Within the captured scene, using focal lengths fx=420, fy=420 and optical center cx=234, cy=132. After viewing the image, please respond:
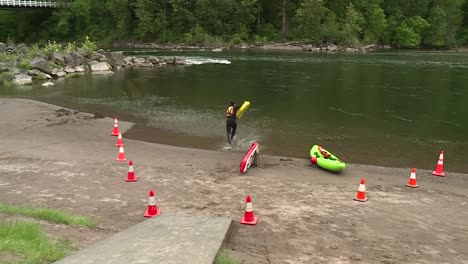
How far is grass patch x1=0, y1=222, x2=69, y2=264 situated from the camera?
17.0 feet

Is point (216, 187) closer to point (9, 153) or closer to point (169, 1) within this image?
point (9, 153)

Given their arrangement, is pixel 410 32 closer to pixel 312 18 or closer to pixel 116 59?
pixel 312 18

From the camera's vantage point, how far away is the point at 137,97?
28.1m

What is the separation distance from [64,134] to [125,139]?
2.51 meters

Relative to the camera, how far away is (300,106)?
25.1 meters

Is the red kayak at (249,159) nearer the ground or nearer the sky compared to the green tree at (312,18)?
nearer the ground

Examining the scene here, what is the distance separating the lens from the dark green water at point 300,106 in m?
17.2

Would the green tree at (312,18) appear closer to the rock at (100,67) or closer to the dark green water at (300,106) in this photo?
the dark green water at (300,106)

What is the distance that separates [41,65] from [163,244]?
3370 centimetres

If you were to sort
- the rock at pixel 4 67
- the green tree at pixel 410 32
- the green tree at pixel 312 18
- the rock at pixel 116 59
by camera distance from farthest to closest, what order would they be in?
the green tree at pixel 410 32 → the green tree at pixel 312 18 → the rock at pixel 116 59 → the rock at pixel 4 67

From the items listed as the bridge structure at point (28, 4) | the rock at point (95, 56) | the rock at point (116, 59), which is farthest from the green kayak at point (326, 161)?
the bridge structure at point (28, 4)

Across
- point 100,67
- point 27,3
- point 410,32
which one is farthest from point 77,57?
point 410,32

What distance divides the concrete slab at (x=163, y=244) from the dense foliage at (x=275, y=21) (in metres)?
72.3

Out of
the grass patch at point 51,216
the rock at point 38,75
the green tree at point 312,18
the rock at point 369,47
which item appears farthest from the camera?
the green tree at point 312,18
